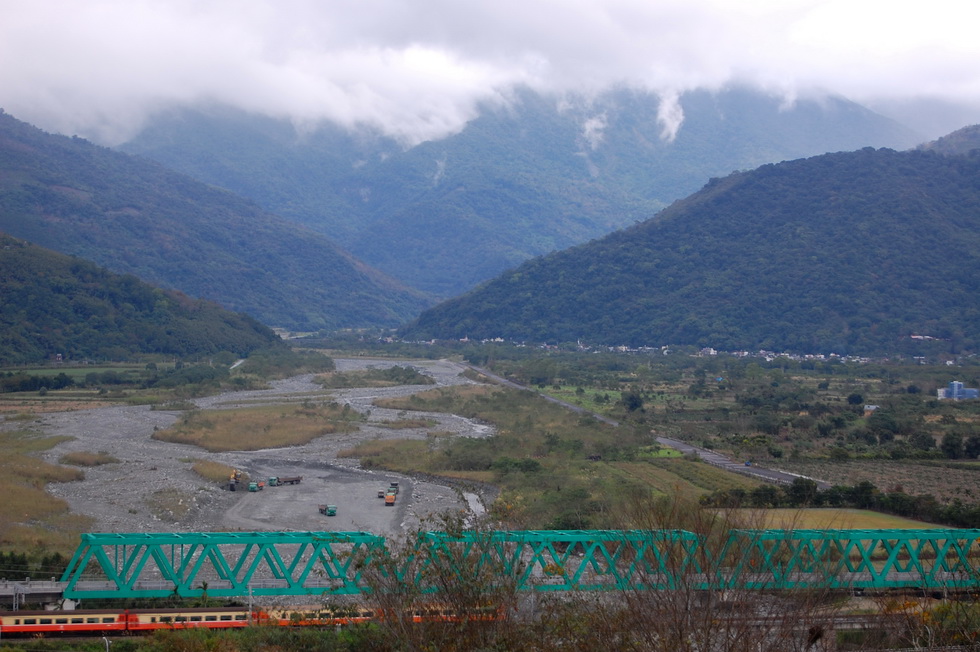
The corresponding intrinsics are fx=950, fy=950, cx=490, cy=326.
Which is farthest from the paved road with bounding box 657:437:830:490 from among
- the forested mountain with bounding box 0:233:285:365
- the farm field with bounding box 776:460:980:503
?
the forested mountain with bounding box 0:233:285:365

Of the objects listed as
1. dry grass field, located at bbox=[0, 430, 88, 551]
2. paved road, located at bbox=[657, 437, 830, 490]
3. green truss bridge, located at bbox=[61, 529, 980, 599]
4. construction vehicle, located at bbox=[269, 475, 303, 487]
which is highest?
green truss bridge, located at bbox=[61, 529, 980, 599]

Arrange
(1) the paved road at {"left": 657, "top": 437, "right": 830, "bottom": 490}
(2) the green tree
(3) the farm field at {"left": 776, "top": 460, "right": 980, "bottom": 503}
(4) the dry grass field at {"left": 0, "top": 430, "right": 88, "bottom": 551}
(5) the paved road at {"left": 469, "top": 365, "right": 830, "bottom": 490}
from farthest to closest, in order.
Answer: (2) the green tree < (5) the paved road at {"left": 469, "top": 365, "right": 830, "bottom": 490} < (1) the paved road at {"left": 657, "top": 437, "right": 830, "bottom": 490} < (3) the farm field at {"left": 776, "top": 460, "right": 980, "bottom": 503} < (4) the dry grass field at {"left": 0, "top": 430, "right": 88, "bottom": 551}

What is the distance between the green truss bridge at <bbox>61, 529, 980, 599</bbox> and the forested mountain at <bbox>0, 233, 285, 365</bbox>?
75492 mm

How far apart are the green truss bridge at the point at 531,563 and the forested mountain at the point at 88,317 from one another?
7549 centimetres

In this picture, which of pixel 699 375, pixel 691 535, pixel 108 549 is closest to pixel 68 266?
pixel 699 375

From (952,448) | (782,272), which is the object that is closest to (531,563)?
(952,448)

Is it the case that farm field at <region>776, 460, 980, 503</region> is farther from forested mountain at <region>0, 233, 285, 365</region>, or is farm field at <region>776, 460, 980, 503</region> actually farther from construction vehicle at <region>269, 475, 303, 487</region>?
forested mountain at <region>0, 233, 285, 365</region>

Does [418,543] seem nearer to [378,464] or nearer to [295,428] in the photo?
[378,464]

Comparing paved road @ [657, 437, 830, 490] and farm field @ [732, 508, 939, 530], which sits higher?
farm field @ [732, 508, 939, 530]

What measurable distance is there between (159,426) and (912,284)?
289 ft

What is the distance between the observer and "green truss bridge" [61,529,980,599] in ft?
44.3

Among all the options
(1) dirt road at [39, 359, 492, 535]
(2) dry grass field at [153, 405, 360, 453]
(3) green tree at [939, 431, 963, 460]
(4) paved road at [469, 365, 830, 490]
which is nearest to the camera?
(1) dirt road at [39, 359, 492, 535]

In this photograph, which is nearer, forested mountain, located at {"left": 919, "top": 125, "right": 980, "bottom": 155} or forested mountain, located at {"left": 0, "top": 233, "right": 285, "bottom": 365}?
forested mountain, located at {"left": 0, "top": 233, "right": 285, "bottom": 365}

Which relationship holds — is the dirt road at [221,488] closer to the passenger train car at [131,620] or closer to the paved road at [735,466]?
the passenger train car at [131,620]
